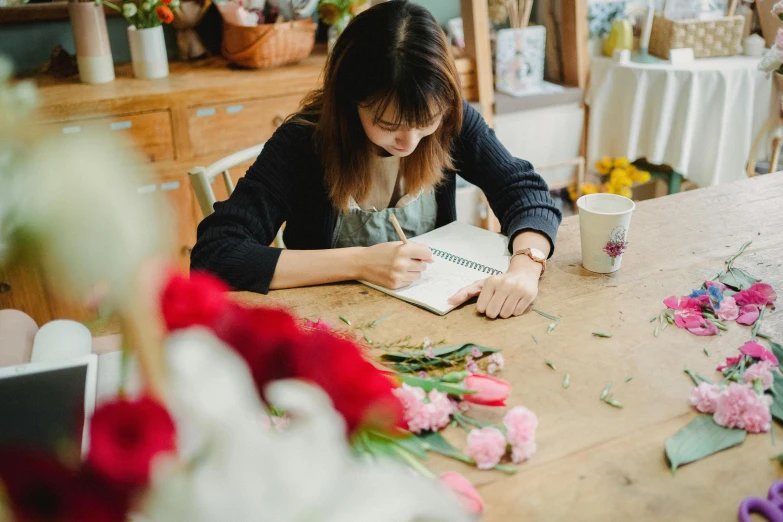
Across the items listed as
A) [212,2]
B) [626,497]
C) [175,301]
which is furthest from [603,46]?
[175,301]

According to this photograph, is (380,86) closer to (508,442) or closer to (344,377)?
(508,442)

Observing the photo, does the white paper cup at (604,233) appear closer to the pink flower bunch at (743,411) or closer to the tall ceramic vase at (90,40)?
the pink flower bunch at (743,411)

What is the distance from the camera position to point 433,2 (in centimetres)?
308

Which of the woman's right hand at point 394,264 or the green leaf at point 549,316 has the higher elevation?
the woman's right hand at point 394,264

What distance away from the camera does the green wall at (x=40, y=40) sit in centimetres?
255

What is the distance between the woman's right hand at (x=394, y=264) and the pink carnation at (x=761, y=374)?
1.69ft

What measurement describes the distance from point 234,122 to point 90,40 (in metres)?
0.53

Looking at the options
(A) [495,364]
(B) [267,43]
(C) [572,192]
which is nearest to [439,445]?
(A) [495,364]

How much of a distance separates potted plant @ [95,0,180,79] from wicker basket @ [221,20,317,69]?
23 cm

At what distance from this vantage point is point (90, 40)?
2311mm

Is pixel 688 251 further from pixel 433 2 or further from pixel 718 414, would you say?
pixel 433 2

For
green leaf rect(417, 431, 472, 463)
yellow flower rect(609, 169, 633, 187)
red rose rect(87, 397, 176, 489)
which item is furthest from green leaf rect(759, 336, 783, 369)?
yellow flower rect(609, 169, 633, 187)

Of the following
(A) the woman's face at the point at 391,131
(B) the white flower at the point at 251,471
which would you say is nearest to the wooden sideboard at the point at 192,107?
(A) the woman's face at the point at 391,131

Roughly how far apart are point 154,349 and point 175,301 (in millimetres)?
56
